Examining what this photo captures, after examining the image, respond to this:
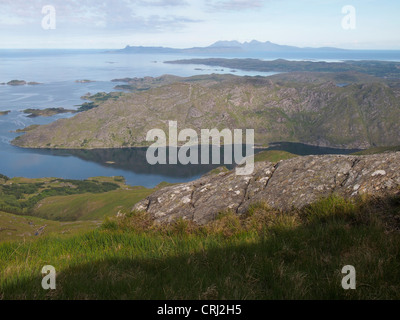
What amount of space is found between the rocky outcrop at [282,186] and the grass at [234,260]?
1222 mm

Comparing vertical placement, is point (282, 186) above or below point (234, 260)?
above

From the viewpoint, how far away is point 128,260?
6.13 meters

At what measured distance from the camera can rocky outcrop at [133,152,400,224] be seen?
9200mm

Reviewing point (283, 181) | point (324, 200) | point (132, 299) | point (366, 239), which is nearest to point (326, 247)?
point (366, 239)

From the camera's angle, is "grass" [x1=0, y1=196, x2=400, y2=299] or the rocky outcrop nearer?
"grass" [x1=0, y1=196, x2=400, y2=299]

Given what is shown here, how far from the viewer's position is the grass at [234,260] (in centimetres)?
466

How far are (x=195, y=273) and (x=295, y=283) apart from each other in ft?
5.53

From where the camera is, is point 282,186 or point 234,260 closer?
point 234,260

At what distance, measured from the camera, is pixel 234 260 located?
5625 mm

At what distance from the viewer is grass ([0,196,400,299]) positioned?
15.3ft

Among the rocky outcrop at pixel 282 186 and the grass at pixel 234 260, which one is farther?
the rocky outcrop at pixel 282 186

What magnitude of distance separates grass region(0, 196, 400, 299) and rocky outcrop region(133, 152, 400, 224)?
4.01 feet

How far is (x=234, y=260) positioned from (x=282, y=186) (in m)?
5.59

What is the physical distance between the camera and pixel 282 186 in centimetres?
1063
